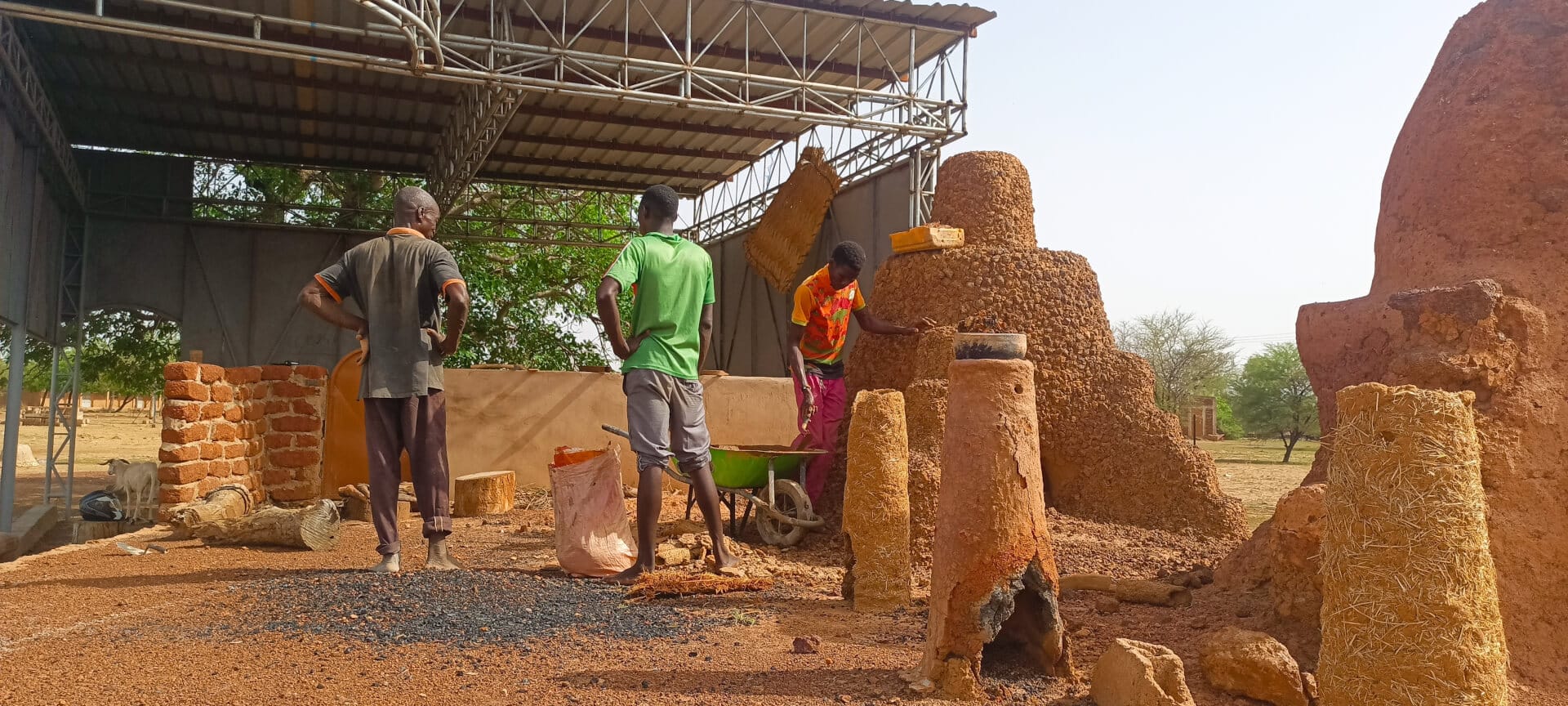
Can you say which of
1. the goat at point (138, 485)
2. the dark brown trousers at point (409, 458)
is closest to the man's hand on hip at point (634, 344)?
the dark brown trousers at point (409, 458)

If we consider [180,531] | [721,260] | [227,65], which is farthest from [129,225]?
[180,531]

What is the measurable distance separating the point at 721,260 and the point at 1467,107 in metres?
15.4

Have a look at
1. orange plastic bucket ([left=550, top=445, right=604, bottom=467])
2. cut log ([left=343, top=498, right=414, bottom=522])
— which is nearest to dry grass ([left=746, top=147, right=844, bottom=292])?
cut log ([left=343, top=498, right=414, bottom=522])

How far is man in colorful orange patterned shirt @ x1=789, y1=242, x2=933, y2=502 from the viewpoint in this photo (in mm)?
5934

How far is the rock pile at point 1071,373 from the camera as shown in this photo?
6.13 metres

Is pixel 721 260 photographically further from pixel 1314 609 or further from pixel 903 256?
pixel 1314 609

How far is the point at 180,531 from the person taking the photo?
5.80m

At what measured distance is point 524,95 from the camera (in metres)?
10.9

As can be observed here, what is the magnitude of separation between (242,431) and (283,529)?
7.44 feet

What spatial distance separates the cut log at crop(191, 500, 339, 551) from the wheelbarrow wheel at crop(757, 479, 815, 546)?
2503 millimetres

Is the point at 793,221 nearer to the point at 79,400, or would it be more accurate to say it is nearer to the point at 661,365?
the point at 661,365

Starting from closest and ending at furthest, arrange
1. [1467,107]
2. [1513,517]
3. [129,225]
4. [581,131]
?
[1513,517], [1467,107], [581,131], [129,225]

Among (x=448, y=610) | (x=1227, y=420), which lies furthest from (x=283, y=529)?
(x=1227, y=420)

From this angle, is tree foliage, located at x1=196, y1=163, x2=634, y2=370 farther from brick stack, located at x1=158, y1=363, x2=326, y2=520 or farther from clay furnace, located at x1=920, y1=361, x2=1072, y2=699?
clay furnace, located at x1=920, y1=361, x2=1072, y2=699
